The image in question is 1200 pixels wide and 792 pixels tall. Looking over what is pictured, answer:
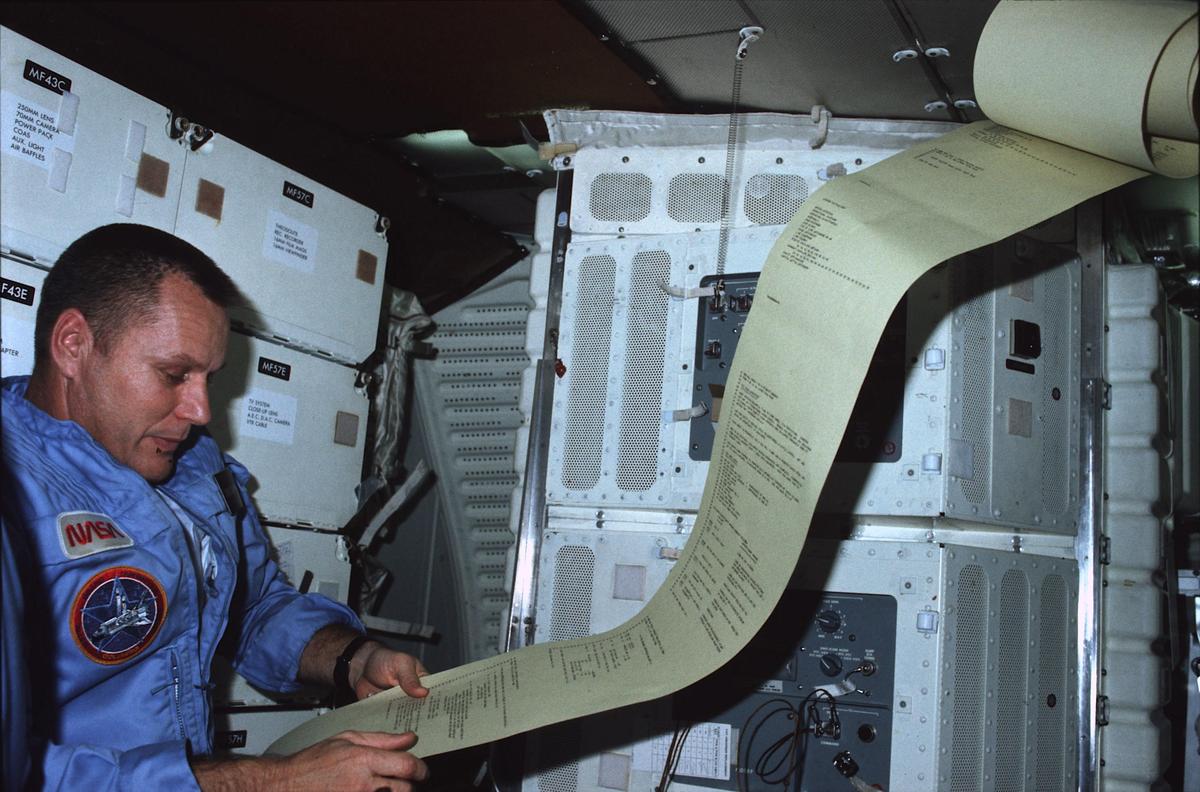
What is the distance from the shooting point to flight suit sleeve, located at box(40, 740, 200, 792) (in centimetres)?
205

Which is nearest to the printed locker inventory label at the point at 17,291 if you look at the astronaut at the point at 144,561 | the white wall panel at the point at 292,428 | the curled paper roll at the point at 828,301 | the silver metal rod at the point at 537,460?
the astronaut at the point at 144,561

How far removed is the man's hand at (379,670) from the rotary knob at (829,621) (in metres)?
1.26

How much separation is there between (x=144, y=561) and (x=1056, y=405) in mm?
2940

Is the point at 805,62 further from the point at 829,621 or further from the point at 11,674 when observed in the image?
the point at 11,674

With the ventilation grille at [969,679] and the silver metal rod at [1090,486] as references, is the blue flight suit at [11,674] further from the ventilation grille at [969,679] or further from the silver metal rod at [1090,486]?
the silver metal rod at [1090,486]

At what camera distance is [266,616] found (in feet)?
10.9

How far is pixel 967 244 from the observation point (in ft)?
7.32

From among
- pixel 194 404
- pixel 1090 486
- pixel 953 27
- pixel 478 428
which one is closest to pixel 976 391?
pixel 1090 486

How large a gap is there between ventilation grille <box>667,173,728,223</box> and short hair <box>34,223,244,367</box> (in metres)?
1.71

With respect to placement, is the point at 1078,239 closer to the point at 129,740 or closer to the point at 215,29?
the point at 215,29

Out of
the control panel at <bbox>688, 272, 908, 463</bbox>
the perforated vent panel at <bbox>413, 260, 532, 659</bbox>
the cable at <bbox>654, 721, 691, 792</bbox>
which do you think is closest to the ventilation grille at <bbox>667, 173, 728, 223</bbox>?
the control panel at <bbox>688, 272, 908, 463</bbox>

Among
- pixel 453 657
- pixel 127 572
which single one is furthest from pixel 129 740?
pixel 453 657

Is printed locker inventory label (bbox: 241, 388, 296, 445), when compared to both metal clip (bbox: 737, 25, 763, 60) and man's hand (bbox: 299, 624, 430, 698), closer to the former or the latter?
man's hand (bbox: 299, 624, 430, 698)

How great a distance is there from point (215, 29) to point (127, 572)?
6.61ft
